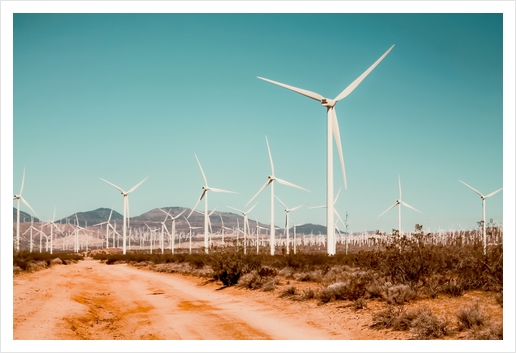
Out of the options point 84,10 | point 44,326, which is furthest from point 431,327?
point 84,10

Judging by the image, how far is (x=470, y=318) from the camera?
44.3ft

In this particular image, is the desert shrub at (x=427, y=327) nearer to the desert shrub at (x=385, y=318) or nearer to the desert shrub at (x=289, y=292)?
the desert shrub at (x=385, y=318)

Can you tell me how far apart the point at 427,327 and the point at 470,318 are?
1.29 meters

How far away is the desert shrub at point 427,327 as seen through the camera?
13.1 metres

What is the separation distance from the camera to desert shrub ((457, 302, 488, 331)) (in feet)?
44.2

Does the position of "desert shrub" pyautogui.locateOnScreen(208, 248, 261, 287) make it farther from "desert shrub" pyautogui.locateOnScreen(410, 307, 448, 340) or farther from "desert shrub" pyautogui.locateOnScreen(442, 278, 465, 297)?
"desert shrub" pyautogui.locateOnScreen(410, 307, 448, 340)

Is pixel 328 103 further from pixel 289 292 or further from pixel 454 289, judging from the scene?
pixel 454 289

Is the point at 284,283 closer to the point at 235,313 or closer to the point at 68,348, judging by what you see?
the point at 235,313

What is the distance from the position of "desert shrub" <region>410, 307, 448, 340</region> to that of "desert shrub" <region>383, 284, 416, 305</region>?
3718 millimetres

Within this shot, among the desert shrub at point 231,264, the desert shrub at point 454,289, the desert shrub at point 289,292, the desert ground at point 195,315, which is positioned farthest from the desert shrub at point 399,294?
the desert shrub at point 231,264

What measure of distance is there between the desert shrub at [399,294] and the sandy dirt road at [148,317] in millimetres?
3420

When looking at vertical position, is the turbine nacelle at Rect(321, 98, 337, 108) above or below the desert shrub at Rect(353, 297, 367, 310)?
above

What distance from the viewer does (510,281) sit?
1454cm

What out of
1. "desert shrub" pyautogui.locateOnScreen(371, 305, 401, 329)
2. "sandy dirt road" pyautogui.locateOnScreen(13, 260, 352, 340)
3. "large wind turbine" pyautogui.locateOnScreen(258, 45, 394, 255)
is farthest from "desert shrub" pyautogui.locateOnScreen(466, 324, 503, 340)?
"large wind turbine" pyautogui.locateOnScreen(258, 45, 394, 255)
